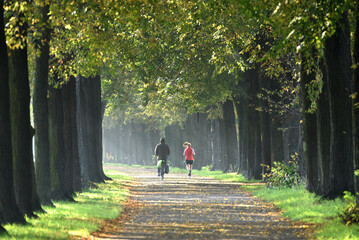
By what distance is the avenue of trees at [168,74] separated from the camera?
13.4m

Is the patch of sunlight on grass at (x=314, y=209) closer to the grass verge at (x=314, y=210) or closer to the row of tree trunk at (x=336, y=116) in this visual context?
the grass verge at (x=314, y=210)

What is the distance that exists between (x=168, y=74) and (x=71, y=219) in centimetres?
1827

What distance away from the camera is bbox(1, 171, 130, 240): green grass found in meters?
12.2

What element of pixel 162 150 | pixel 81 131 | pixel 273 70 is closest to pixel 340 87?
pixel 273 70

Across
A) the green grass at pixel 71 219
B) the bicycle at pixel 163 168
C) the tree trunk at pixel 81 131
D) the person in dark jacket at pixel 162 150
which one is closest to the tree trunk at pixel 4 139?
the green grass at pixel 71 219

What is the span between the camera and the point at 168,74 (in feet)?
108

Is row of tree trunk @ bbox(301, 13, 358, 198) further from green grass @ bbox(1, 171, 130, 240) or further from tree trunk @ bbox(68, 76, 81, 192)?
tree trunk @ bbox(68, 76, 81, 192)

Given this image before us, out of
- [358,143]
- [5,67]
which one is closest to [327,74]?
[358,143]

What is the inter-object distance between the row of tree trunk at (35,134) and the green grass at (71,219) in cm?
40

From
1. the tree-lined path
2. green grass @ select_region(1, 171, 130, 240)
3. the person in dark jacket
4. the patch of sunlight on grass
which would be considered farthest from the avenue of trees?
the person in dark jacket

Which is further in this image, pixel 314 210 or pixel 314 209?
pixel 314 209

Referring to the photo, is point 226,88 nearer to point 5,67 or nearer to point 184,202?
point 184,202

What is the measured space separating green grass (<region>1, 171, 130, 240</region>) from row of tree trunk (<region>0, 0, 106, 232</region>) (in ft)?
1.33

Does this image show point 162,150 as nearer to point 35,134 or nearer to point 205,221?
point 35,134
